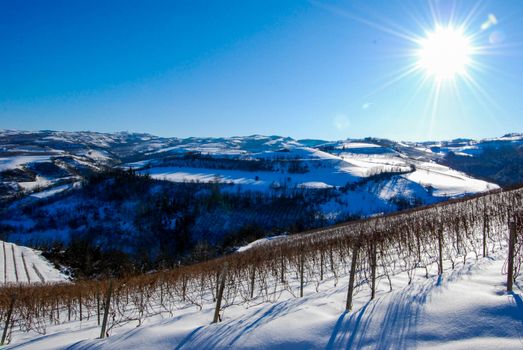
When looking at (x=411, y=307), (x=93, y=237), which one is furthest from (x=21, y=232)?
(x=411, y=307)

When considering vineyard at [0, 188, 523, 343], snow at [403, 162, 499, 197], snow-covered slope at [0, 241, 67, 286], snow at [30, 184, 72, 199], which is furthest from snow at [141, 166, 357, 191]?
vineyard at [0, 188, 523, 343]

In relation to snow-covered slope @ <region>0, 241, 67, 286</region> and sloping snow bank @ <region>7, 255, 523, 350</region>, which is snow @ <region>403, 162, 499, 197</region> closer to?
snow-covered slope @ <region>0, 241, 67, 286</region>

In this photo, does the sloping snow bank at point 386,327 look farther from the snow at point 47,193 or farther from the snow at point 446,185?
the snow at point 47,193

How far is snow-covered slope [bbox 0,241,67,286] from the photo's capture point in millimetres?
33769

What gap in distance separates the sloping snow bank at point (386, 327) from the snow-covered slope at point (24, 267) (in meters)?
33.8

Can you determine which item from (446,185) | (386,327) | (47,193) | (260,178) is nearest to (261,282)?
(386,327)

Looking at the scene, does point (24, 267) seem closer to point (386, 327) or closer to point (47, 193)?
point (386, 327)

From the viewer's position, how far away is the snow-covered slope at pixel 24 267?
33.8 meters

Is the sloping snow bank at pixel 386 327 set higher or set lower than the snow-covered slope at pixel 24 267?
higher

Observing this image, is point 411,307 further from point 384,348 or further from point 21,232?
point 21,232

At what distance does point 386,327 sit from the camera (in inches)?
218

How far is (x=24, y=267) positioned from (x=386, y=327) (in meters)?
47.3

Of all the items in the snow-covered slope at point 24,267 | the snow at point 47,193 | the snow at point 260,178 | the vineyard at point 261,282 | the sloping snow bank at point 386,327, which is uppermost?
the sloping snow bank at point 386,327

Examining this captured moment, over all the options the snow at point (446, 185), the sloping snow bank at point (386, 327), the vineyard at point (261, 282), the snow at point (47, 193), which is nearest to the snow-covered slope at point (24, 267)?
the vineyard at point (261, 282)
